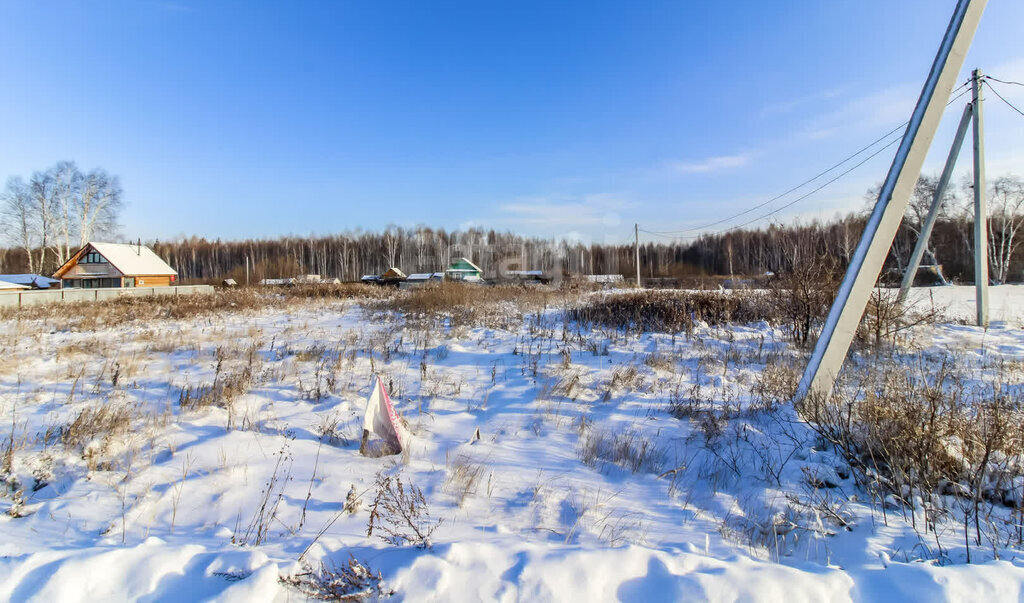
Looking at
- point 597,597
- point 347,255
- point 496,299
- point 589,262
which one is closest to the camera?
→ point 597,597

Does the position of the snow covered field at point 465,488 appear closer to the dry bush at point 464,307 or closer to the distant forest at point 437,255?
the dry bush at point 464,307

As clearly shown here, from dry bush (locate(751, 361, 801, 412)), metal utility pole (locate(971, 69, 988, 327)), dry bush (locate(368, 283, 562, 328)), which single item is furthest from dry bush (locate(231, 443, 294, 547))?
metal utility pole (locate(971, 69, 988, 327))

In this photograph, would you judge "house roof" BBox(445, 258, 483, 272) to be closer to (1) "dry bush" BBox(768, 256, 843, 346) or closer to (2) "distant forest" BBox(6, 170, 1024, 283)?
(2) "distant forest" BBox(6, 170, 1024, 283)

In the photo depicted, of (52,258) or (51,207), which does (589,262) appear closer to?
(51,207)

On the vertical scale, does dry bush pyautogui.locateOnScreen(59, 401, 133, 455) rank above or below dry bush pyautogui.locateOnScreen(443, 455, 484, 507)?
above

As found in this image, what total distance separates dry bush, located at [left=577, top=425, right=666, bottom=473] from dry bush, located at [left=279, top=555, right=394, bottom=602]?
2118 mm

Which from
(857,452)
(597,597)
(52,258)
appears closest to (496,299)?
(857,452)

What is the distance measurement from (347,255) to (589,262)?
44.2 meters

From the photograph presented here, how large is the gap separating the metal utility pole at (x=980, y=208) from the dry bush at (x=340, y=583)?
45.3 feet

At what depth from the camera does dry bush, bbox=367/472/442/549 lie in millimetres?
2163

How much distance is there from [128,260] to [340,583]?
4347 cm

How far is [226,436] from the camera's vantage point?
12.0ft

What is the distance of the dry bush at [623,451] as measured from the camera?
3.52 m

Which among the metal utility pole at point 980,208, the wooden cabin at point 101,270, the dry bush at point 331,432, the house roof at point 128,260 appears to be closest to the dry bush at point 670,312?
the metal utility pole at point 980,208
